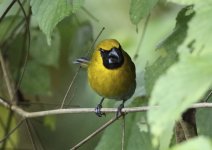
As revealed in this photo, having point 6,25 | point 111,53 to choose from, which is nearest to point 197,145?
point 111,53

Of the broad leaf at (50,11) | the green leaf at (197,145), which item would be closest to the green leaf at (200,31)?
the green leaf at (197,145)

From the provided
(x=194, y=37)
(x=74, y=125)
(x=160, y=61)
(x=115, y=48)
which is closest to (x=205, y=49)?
(x=194, y=37)

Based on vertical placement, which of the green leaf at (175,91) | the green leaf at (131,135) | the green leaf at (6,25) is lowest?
the green leaf at (131,135)

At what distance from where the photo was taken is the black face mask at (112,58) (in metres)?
2.16

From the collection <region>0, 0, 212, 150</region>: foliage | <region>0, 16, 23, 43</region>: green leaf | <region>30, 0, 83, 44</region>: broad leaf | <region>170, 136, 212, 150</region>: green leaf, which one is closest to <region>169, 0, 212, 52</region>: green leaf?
<region>0, 0, 212, 150</region>: foliage

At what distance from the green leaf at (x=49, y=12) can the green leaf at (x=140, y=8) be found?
0.17m

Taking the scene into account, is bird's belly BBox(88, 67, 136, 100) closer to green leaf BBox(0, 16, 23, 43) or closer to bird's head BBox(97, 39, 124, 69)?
bird's head BBox(97, 39, 124, 69)

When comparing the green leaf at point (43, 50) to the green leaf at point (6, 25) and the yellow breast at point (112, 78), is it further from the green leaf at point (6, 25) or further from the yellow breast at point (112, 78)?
the yellow breast at point (112, 78)

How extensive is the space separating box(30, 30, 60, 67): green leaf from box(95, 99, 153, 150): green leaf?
34.4 inches

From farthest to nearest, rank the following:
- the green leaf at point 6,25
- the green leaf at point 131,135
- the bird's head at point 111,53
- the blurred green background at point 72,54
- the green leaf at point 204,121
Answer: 1. the blurred green background at point 72,54
2. the green leaf at point 6,25
3. the bird's head at point 111,53
4. the green leaf at point 131,135
5. the green leaf at point 204,121

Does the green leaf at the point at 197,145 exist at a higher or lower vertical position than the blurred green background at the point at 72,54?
lower

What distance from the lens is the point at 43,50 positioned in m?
2.55

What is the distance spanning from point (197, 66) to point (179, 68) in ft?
0.07

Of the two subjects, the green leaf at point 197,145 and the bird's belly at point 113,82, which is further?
the bird's belly at point 113,82
